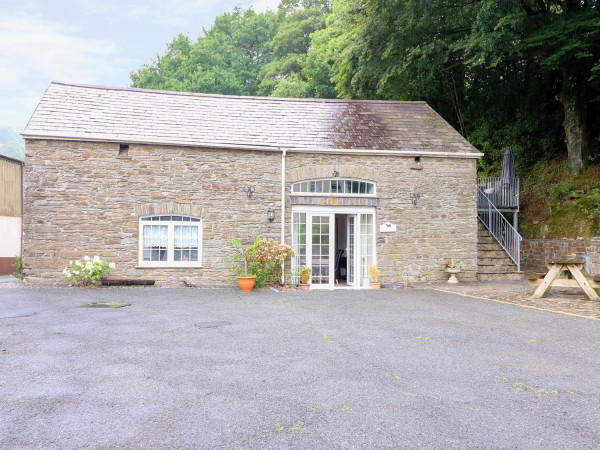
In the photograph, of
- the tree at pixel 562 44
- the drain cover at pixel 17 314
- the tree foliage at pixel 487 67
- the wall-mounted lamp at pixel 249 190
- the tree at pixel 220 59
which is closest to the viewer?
the drain cover at pixel 17 314

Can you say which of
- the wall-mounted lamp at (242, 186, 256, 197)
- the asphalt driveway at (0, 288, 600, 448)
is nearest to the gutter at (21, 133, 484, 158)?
the wall-mounted lamp at (242, 186, 256, 197)

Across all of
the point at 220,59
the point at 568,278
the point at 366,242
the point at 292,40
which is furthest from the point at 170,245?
the point at 292,40

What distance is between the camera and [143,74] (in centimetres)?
3512

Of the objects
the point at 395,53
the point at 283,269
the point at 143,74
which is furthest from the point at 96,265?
the point at 143,74

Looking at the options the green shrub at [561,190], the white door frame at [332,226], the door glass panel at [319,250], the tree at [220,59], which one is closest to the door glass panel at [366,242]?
the white door frame at [332,226]

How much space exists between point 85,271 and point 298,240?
5.39 m

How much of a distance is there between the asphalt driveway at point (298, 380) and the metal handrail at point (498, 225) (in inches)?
279

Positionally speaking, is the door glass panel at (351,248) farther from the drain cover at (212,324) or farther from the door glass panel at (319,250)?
the drain cover at (212,324)

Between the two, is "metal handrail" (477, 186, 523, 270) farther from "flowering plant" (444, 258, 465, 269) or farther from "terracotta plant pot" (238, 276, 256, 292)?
"terracotta plant pot" (238, 276, 256, 292)

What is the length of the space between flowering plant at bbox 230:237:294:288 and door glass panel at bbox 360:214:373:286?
7.09 ft

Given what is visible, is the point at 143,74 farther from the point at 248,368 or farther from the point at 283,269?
the point at 248,368

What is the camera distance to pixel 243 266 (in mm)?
12195

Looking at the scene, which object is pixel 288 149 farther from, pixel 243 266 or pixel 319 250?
pixel 243 266

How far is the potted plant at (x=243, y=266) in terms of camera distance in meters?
11.1
